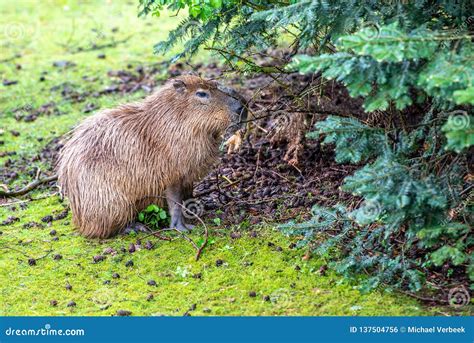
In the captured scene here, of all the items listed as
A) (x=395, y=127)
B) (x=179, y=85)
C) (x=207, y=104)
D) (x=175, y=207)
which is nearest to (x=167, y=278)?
(x=175, y=207)

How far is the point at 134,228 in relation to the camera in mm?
6348

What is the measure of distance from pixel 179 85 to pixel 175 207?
1049 mm

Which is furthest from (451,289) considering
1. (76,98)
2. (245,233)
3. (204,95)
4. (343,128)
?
(76,98)

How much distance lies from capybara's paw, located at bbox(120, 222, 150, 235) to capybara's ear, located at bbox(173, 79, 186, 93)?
3.98ft

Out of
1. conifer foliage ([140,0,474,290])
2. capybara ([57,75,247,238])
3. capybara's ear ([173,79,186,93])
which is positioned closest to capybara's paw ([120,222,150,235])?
capybara ([57,75,247,238])

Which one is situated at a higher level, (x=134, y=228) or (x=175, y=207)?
(x=175, y=207)

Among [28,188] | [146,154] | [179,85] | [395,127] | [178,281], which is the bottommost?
[178,281]

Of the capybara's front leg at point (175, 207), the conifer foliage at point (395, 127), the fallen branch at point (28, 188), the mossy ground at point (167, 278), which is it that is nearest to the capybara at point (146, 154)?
the capybara's front leg at point (175, 207)

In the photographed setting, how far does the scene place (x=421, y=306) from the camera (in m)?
4.93

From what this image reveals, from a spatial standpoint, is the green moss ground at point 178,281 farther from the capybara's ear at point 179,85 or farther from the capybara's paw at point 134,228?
the capybara's ear at point 179,85

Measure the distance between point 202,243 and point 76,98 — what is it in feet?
14.2

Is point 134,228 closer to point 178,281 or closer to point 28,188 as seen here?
point 178,281

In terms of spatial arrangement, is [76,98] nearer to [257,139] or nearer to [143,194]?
[257,139]

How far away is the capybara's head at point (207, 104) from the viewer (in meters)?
6.23
